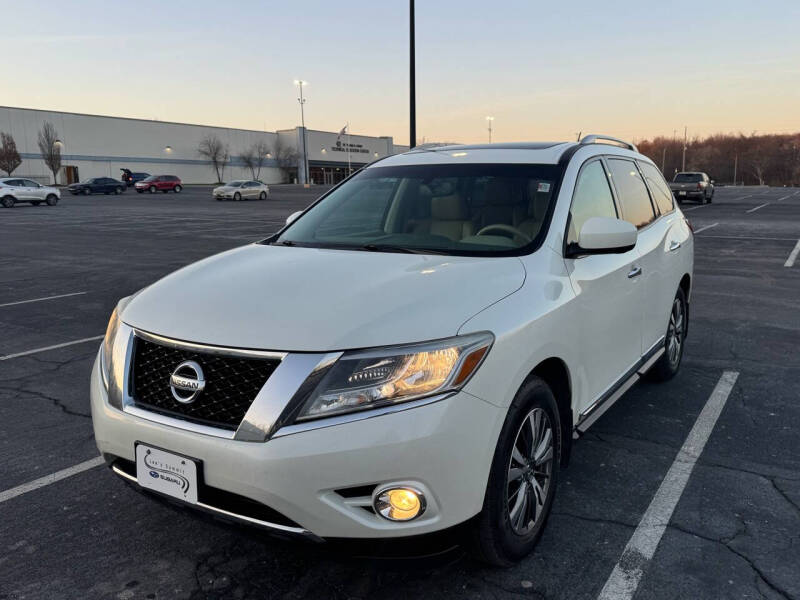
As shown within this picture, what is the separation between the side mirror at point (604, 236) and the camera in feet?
Result: 10.3

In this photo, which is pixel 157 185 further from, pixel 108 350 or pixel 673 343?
pixel 108 350

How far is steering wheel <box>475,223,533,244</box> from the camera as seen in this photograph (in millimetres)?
3293

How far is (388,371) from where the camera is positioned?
2.24 m

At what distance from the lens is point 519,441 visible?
2.67 m

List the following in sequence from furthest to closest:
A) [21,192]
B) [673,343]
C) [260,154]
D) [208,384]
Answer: [260,154]
[21,192]
[673,343]
[208,384]

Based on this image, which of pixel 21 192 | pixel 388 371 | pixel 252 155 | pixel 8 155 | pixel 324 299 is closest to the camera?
pixel 388 371

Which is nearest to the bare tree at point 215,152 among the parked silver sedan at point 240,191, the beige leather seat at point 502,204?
the parked silver sedan at point 240,191

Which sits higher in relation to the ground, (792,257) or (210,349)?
(210,349)

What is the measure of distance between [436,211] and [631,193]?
5.09ft

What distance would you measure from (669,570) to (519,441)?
33.8 inches

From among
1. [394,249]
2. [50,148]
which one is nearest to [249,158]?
[50,148]

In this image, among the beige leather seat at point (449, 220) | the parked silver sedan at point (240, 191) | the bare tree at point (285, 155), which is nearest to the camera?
the beige leather seat at point (449, 220)

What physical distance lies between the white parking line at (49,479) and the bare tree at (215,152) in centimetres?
8825

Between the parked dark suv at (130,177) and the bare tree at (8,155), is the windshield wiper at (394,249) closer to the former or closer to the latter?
the parked dark suv at (130,177)
